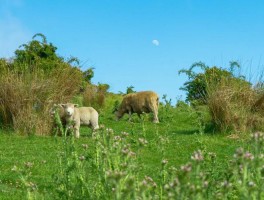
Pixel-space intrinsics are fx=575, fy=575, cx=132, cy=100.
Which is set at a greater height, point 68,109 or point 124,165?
point 68,109

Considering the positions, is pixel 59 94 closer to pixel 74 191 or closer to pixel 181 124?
pixel 181 124

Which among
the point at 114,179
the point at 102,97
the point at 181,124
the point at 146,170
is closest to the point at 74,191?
the point at 114,179

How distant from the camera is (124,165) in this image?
4.78m

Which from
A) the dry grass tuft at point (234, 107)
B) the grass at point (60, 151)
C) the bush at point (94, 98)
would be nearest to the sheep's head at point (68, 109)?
the grass at point (60, 151)

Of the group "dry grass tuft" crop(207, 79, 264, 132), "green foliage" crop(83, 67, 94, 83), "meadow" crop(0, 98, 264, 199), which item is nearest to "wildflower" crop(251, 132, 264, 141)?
"meadow" crop(0, 98, 264, 199)

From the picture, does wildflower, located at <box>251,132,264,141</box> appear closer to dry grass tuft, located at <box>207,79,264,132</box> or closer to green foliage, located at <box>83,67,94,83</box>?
dry grass tuft, located at <box>207,79,264,132</box>

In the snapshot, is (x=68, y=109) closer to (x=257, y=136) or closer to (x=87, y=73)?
(x=257, y=136)

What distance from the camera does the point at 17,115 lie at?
62.0 ft

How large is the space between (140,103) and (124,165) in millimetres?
21450

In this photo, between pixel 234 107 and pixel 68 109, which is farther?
pixel 234 107

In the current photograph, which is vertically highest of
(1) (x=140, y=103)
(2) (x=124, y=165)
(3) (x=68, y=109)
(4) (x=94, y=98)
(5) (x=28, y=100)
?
(4) (x=94, y=98)

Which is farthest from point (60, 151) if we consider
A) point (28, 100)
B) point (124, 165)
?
point (28, 100)

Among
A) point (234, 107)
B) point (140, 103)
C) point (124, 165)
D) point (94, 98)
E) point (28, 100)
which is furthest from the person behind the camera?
point (94, 98)

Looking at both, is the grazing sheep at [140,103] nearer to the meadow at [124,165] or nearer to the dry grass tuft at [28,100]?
the meadow at [124,165]
